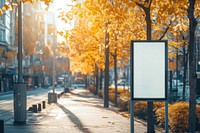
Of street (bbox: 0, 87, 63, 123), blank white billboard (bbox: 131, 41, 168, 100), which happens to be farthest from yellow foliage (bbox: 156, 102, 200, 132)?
street (bbox: 0, 87, 63, 123)

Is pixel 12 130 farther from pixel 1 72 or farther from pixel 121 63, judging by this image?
pixel 1 72

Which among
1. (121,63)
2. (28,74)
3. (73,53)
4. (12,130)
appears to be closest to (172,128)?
(12,130)

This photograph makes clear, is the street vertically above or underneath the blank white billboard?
underneath

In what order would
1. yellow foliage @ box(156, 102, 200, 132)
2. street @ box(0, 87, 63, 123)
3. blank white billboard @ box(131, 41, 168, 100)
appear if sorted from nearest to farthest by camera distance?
blank white billboard @ box(131, 41, 168, 100) < yellow foliage @ box(156, 102, 200, 132) < street @ box(0, 87, 63, 123)

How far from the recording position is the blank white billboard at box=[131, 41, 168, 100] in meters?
10.8

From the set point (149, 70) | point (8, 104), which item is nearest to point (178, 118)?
point (149, 70)

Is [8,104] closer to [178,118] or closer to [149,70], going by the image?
[178,118]

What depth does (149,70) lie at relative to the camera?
10922 mm

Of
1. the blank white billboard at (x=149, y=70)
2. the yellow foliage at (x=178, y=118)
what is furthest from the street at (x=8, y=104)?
the blank white billboard at (x=149, y=70)

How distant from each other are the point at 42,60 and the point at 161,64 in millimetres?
111333

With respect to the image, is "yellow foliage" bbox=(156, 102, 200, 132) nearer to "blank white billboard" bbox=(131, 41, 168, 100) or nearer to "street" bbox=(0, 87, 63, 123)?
"blank white billboard" bbox=(131, 41, 168, 100)

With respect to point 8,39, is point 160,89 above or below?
below

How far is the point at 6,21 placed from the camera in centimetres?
7338

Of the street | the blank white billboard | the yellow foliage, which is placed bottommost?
the street
